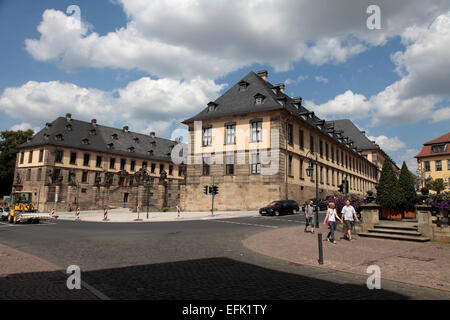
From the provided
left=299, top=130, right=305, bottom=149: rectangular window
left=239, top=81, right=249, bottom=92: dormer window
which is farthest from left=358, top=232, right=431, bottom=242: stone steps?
left=239, top=81, right=249, bottom=92: dormer window

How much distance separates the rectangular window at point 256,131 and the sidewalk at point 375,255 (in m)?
22.4

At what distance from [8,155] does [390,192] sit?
6994cm

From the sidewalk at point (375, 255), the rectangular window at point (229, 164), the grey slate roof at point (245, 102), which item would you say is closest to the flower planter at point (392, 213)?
the sidewalk at point (375, 255)

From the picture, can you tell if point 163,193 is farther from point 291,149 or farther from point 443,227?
point 443,227

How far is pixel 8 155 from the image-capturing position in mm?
61812

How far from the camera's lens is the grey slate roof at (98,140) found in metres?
55.7

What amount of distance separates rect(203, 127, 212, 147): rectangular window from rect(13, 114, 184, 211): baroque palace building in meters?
9.79

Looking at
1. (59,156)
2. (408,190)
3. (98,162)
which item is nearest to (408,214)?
(408,190)

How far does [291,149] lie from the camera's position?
36.6 meters

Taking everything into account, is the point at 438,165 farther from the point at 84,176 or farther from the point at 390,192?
the point at 84,176

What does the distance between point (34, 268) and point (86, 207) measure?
4703cm

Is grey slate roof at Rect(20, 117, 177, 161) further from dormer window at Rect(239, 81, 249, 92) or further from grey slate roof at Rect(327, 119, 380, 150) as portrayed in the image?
grey slate roof at Rect(327, 119, 380, 150)

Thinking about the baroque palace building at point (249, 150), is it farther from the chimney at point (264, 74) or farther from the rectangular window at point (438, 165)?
the rectangular window at point (438, 165)
